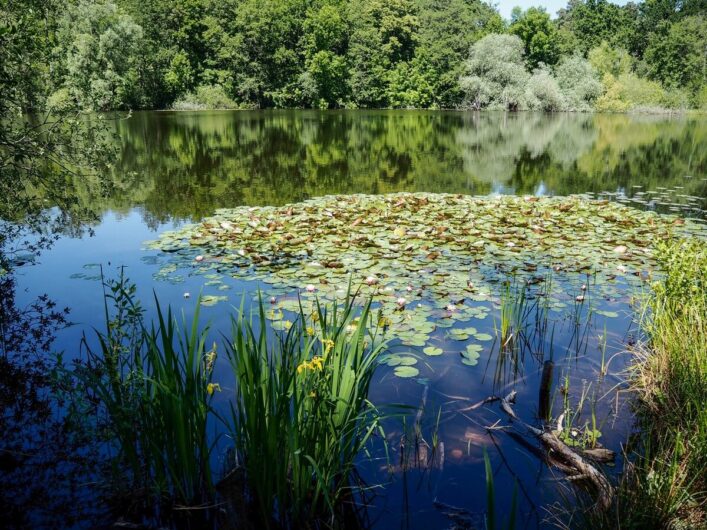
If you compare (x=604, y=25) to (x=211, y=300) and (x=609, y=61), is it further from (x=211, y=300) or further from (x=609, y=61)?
(x=211, y=300)

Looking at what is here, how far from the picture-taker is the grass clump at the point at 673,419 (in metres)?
2.20

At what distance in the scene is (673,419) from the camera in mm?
2959

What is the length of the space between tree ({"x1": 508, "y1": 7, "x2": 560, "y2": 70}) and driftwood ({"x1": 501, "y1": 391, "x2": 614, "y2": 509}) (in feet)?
186

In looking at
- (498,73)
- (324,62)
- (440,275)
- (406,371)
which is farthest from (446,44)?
(406,371)

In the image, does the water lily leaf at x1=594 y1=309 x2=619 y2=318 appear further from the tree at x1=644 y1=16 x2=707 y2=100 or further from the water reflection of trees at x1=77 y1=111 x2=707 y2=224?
the tree at x1=644 y1=16 x2=707 y2=100

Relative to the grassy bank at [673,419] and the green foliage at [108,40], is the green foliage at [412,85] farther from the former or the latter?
the grassy bank at [673,419]

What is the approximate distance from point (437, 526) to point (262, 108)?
49394mm

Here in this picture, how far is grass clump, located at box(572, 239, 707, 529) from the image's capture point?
2199 millimetres

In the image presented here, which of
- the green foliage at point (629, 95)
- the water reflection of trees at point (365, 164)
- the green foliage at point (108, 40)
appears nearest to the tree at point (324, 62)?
the green foliage at point (108, 40)

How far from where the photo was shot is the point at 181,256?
6.41m

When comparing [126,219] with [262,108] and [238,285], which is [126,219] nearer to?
[238,285]

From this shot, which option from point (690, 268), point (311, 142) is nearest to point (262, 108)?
point (311, 142)

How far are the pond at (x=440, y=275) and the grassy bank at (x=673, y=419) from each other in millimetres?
237

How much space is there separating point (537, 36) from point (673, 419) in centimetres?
5821
